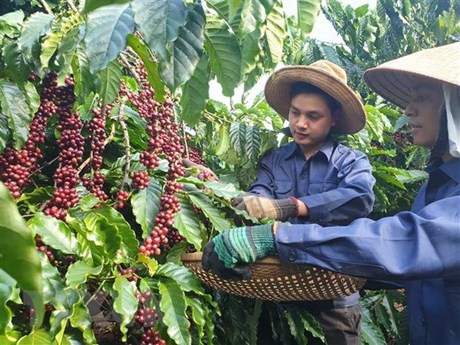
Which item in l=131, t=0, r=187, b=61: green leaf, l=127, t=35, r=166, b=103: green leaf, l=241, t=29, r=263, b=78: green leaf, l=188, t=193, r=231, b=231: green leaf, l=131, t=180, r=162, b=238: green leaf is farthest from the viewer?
l=188, t=193, r=231, b=231: green leaf

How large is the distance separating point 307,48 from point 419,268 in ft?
8.76

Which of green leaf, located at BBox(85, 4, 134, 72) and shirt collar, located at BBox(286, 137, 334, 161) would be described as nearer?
green leaf, located at BBox(85, 4, 134, 72)

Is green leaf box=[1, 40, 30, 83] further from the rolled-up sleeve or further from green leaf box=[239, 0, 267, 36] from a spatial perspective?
the rolled-up sleeve

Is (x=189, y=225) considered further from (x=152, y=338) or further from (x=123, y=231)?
(x=152, y=338)

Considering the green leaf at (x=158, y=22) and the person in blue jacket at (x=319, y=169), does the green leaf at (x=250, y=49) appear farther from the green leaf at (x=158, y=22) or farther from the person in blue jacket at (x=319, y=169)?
the person in blue jacket at (x=319, y=169)

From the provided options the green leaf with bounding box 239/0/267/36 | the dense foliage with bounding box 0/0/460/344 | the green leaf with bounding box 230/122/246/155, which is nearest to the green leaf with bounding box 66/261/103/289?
the dense foliage with bounding box 0/0/460/344

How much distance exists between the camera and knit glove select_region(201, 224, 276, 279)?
1.13m

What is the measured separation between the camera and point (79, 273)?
1046mm

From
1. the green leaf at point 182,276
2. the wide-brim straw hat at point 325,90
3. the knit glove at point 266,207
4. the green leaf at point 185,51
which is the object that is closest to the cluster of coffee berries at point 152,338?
the green leaf at point 182,276

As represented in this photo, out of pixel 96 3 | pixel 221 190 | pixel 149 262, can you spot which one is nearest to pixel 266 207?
pixel 221 190

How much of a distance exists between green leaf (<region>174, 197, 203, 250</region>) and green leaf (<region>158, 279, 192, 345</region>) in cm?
17

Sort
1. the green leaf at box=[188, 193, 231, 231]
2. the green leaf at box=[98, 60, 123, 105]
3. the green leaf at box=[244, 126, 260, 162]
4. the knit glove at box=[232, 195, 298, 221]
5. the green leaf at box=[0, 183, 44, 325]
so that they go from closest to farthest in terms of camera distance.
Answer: the green leaf at box=[0, 183, 44, 325] → the green leaf at box=[98, 60, 123, 105] → the green leaf at box=[188, 193, 231, 231] → the knit glove at box=[232, 195, 298, 221] → the green leaf at box=[244, 126, 260, 162]

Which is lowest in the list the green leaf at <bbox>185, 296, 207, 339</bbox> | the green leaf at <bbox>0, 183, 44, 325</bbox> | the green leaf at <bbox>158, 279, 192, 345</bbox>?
the green leaf at <bbox>185, 296, 207, 339</bbox>

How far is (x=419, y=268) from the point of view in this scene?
0.98 metres
